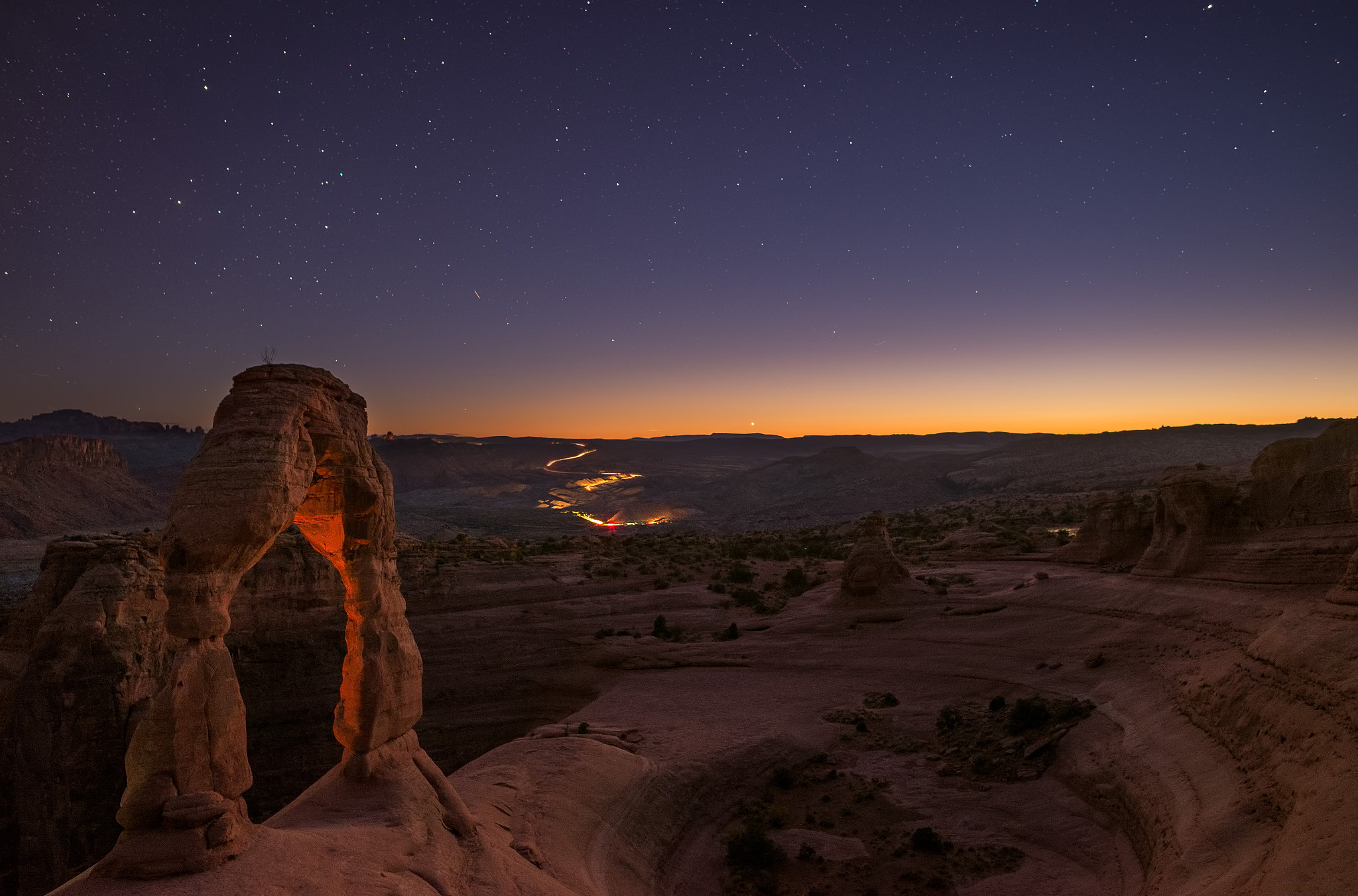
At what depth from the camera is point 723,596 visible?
106ft

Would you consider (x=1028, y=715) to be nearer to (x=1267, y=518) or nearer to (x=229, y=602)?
(x=1267, y=518)

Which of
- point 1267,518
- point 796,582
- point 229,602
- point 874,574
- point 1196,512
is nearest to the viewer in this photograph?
point 229,602

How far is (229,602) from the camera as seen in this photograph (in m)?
8.33

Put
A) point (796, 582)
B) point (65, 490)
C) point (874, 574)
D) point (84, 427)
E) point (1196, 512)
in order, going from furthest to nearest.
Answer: point (84, 427), point (65, 490), point (796, 582), point (874, 574), point (1196, 512)

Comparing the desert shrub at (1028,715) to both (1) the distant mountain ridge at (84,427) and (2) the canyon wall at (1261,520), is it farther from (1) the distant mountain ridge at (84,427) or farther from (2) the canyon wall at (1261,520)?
(1) the distant mountain ridge at (84,427)

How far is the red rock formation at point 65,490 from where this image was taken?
6850cm

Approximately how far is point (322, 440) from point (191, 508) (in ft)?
7.44

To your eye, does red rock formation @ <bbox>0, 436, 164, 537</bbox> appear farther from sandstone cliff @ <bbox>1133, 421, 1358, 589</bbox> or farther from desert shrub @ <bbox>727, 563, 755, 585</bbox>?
sandstone cliff @ <bbox>1133, 421, 1358, 589</bbox>

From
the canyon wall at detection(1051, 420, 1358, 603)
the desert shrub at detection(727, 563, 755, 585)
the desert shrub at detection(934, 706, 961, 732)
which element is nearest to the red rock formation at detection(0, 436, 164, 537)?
the desert shrub at detection(727, 563, 755, 585)

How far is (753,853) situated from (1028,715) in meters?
8.17

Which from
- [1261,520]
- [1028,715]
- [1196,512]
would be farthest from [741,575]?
[1261,520]

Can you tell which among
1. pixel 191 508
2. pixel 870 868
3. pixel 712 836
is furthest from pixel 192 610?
pixel 870 868

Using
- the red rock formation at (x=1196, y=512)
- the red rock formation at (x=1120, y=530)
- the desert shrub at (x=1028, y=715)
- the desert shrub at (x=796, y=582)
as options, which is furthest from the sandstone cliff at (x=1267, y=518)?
the desert shrub at (x=796, y=582)

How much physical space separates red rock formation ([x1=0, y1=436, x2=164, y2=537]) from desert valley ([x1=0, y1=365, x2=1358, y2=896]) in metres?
48.1
